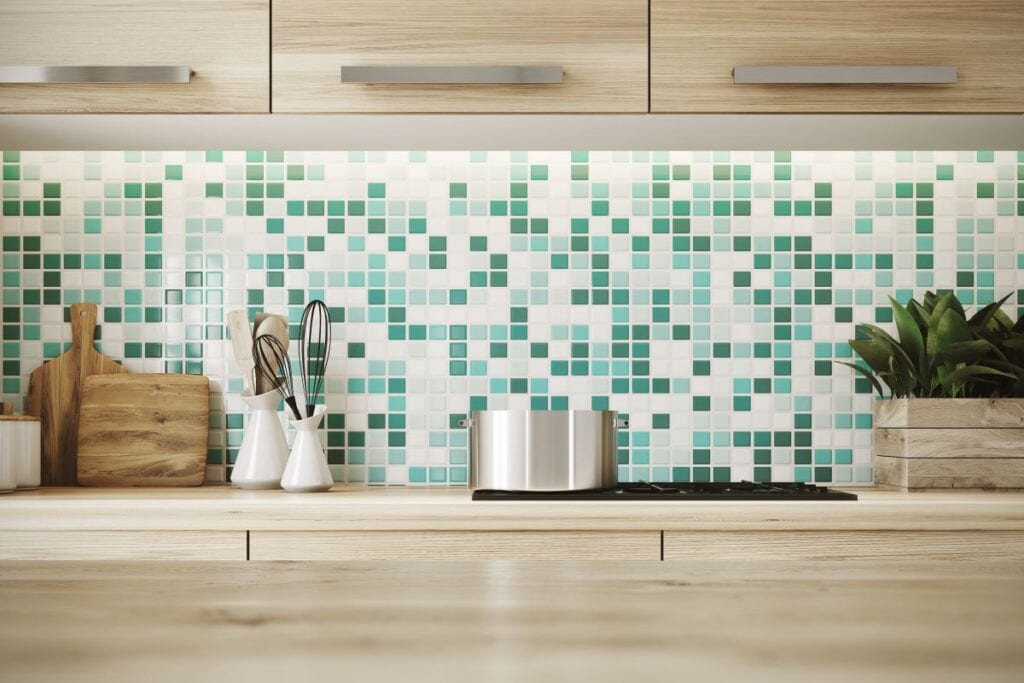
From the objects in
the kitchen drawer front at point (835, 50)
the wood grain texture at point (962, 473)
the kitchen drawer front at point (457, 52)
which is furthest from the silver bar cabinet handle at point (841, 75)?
the wood grain texture at point (962, 473)

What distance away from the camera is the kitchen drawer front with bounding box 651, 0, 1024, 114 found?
5.85ft

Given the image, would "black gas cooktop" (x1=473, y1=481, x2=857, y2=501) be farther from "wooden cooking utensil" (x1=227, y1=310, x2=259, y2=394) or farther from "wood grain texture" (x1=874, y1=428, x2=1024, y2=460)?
"wooden cooking utensil" (x1=227, y1=310, x2=259, y2=394)

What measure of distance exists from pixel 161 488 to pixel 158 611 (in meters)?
1.88

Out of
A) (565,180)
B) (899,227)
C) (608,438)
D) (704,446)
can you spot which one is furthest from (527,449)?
(899,227)

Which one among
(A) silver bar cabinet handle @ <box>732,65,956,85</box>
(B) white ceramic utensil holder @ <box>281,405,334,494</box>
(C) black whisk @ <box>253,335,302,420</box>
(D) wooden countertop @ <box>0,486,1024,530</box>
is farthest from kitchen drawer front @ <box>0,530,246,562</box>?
(A) silver bar cabinet handle @ <box>732,65,956,85</box>

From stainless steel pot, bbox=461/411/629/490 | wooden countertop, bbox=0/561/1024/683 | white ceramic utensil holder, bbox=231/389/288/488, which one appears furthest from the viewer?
white ceramic utensil holder, bbox=231/389/288/488

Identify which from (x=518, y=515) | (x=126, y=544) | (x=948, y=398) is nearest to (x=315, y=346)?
(x=126, y=544)

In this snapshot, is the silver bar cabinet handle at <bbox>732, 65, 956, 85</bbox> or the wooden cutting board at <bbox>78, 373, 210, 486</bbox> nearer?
the silver bar cabinet handle at <bbox>732, 65, 956, 85</bbox>

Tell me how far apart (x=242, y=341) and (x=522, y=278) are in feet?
2.14

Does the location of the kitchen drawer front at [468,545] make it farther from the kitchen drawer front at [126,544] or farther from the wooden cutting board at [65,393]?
the wooden cutting board at [65,393]

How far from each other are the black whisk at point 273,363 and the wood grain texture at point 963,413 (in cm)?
126

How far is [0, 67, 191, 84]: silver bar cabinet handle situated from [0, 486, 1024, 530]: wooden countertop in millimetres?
801

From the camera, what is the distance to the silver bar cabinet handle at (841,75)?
1.75 metres

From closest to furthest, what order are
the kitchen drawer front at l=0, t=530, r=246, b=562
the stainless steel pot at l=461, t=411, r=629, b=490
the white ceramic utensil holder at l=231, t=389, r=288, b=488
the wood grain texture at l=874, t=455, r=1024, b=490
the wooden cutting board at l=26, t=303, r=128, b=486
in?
the kitchen drawer front at l=0, t=530, r=246, b=562 < the stainless steel pot at l=461, t=411, r=629, b=490 < the wood grain texture at l=874, t=455, r=1024, b=490 < the white ceramic utensil holder at l=231, t=389, r=288, b=488 < the wooden cutting board at l=26, t=303, r=128, b=486
